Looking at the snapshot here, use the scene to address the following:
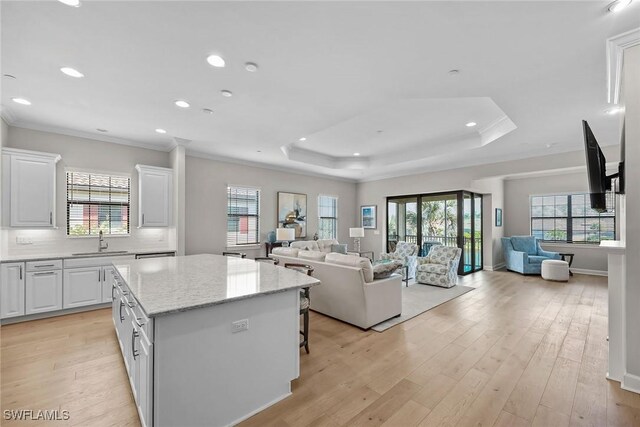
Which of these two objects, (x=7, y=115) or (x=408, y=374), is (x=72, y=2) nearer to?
(x=7, y=115)

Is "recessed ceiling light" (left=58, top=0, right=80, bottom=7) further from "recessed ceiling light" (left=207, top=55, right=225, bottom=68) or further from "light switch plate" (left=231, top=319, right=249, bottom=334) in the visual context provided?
"light switch plate" (left=231, top=319, right=249, bottom=334)

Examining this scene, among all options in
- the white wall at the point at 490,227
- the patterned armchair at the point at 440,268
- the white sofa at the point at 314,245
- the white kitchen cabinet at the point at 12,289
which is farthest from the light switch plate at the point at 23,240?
the white wall at the point at 490,227

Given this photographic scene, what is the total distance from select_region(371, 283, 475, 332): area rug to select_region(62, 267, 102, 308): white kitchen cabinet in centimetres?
421

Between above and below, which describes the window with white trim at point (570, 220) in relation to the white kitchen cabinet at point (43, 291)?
above

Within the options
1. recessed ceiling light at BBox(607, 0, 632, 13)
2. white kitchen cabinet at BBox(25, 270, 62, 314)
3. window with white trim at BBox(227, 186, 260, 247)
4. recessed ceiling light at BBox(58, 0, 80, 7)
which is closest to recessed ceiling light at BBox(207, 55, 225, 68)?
recessed ceiling light at BBox(58, 0, 80, 7)

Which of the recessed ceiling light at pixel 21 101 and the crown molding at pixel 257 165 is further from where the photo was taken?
the crown molding at pixel 257 165

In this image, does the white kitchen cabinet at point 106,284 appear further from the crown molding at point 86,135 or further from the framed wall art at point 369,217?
the framed wall art at point 369,217

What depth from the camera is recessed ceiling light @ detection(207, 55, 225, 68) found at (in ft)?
7.60

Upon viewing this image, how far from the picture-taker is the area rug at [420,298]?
12.4 feet

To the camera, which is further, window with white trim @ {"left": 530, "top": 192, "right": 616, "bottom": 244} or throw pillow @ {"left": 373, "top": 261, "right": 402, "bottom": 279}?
window with white trim @ {"left": 530, "top": 192, "right": 616, "bottom": 244}

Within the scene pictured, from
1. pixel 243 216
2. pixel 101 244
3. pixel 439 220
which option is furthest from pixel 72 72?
pixel 439 220

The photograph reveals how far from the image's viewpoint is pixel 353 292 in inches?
140

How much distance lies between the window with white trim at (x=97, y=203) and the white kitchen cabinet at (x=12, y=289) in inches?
34.6

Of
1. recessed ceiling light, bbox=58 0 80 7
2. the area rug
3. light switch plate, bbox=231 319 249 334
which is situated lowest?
the area rug
